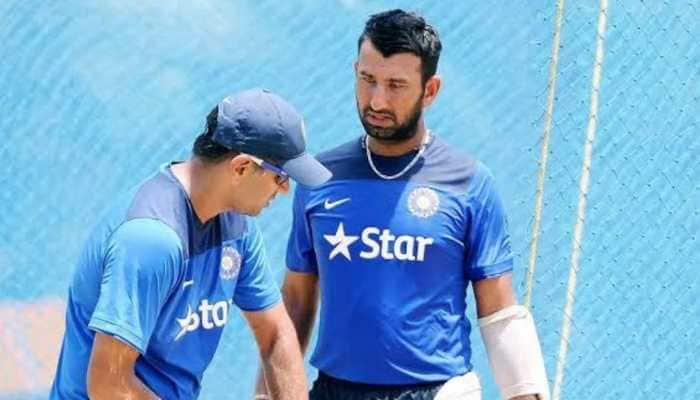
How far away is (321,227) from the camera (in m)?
3.47

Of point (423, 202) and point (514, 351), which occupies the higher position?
point (423, 202)

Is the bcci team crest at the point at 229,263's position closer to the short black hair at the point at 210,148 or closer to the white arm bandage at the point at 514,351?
the short black hair at the point at 210,148

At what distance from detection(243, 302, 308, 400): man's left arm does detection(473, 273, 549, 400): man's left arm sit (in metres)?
0.48

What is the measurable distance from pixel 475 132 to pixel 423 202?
134cm

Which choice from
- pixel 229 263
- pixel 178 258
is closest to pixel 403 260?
pixel 229 263

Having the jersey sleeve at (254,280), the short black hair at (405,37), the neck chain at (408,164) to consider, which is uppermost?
the short black hair at (405,37)

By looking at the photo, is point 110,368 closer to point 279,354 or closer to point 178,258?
point 178,258

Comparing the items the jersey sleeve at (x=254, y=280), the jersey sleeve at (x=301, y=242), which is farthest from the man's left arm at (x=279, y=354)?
the jersey sleeve at (x=301, y=242)

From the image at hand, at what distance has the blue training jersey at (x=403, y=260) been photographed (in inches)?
133

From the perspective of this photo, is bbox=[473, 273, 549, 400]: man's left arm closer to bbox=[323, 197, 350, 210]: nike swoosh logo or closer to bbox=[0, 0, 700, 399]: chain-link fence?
bbox=[323, 197, 350, 210]: nike swoosh logo

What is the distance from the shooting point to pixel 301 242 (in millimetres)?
3559

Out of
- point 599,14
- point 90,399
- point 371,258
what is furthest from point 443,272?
point 599,14

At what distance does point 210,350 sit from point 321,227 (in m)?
0.51

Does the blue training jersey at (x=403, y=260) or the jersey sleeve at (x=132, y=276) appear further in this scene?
the blue training jersey at (x=403, y=260)
